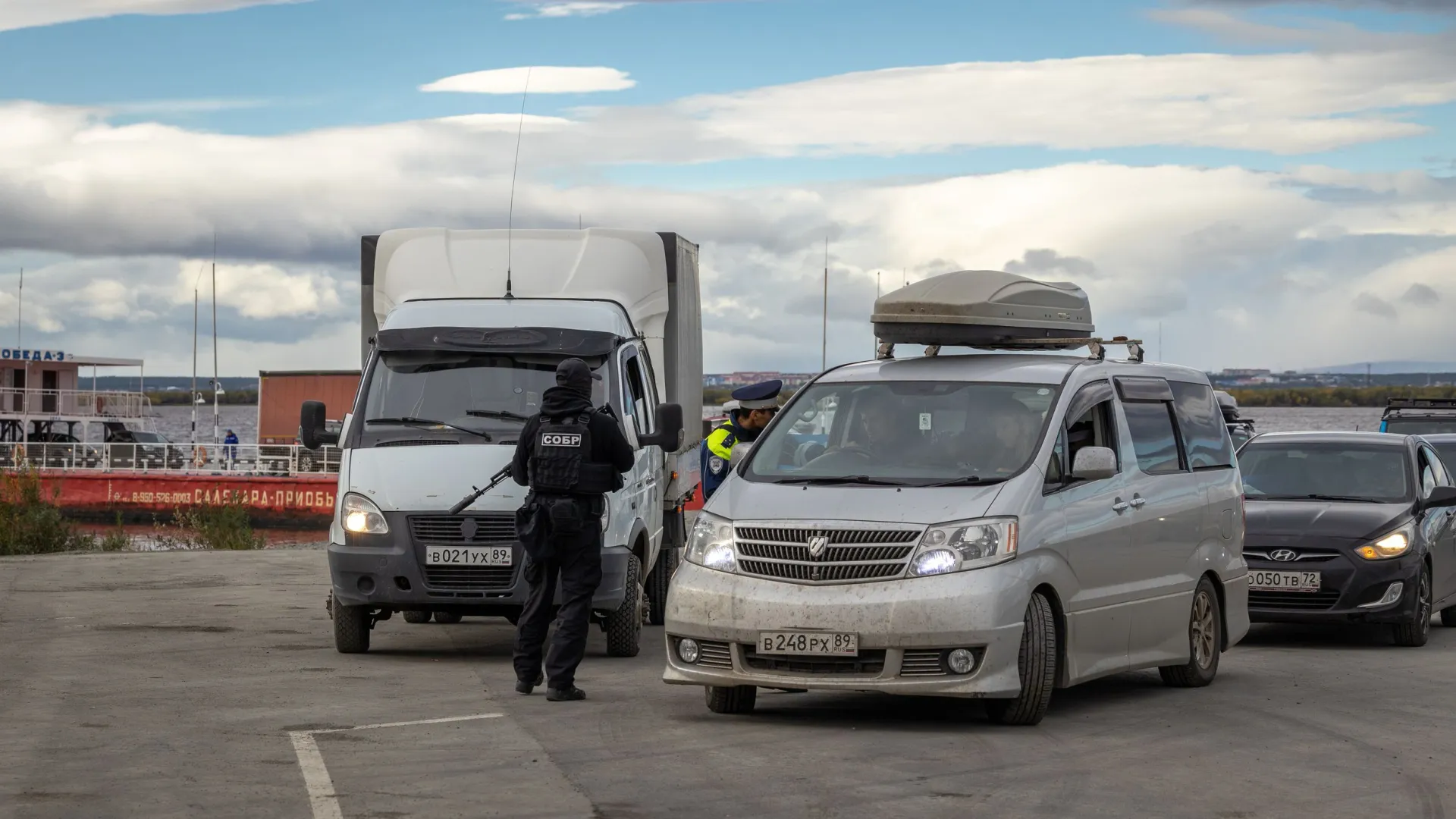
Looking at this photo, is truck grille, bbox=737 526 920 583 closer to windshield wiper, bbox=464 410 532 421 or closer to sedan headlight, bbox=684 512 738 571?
sedan headlight, bbox=684 512 738 571

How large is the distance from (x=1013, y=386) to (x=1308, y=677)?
3.42 meters

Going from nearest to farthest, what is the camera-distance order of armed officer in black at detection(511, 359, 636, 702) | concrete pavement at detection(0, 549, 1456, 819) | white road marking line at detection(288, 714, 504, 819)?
white road marking line at detection(288, 714, 504, 819) < concrete pavement at detection(0, 549, 1456, 819) < armed officer in black at detection(511, 359, 636, 702)

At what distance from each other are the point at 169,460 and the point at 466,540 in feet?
133

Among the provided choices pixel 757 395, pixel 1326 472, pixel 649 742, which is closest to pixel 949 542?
pixel 649 742

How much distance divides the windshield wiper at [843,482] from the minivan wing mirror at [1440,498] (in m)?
6.94

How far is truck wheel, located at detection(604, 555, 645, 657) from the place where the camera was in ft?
41.7

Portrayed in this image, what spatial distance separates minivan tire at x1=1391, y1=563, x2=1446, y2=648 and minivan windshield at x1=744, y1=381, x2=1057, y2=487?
5.65 m

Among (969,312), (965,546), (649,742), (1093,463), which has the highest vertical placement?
(969,312)

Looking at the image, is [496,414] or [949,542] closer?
[949,542]

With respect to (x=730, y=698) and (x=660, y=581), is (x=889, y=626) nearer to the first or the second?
(x=730, y=698)

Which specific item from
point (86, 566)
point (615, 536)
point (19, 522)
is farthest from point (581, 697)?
point (19, 522)

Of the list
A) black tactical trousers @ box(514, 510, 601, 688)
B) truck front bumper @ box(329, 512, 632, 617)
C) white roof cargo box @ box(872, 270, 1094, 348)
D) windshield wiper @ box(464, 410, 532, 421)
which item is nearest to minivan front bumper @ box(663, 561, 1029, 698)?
black tactical trousers @ box(514, 510, 601, 688)

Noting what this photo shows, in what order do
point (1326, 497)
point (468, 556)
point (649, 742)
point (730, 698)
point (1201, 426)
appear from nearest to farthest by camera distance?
point (649, 742)
point (730, 698)
point (1201, 426)
point (468, 556)
point (1326, 497)

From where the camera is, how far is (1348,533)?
551 inches
